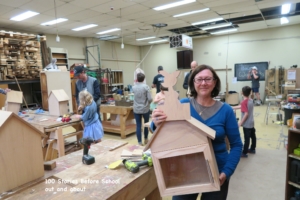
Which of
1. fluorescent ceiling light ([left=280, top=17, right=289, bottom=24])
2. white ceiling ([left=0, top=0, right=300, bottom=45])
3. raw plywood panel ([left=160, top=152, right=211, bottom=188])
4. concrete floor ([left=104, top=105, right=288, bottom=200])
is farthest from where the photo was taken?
fluorescent ceiling light ([left=280, top=17, right=289, bottom=24])

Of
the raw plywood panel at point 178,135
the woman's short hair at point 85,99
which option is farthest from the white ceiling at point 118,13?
the raw plywood panel at point 178,135

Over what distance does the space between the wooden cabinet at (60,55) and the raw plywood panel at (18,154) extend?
22.2ft

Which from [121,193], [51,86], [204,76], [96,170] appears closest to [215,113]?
[204,76]

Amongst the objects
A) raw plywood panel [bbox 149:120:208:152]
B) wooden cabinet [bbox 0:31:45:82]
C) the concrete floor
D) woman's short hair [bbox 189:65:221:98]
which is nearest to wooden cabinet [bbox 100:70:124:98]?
wooden cabinet [bbox 0:31:45:82]

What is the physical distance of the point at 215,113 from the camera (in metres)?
1.14

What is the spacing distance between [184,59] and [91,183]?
8.94 m

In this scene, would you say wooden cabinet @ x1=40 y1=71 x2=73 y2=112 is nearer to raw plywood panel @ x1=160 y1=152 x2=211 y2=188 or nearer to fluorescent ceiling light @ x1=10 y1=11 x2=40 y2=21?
fluorescent ceiling light @ x1=10 y1=11 x2=40 y2=21

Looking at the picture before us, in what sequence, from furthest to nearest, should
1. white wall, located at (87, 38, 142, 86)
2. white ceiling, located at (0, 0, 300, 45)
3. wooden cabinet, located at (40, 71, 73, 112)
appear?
white wall, located at (87, 38, 142, 86)
wooden cabinet, located at (40, 71, 73, 112)
white ceiling, located at (0, 0, 300, 45)

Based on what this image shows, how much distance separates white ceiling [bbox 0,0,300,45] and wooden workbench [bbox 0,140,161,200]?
404 cm

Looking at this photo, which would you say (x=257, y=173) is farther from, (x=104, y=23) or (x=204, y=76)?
(x=104, y=23)

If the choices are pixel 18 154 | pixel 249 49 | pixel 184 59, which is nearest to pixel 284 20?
pixel 249 49

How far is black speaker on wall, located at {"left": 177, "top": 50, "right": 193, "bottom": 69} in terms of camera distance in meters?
9.38

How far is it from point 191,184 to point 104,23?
612 cm

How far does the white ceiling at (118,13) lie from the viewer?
4516 millimetres
